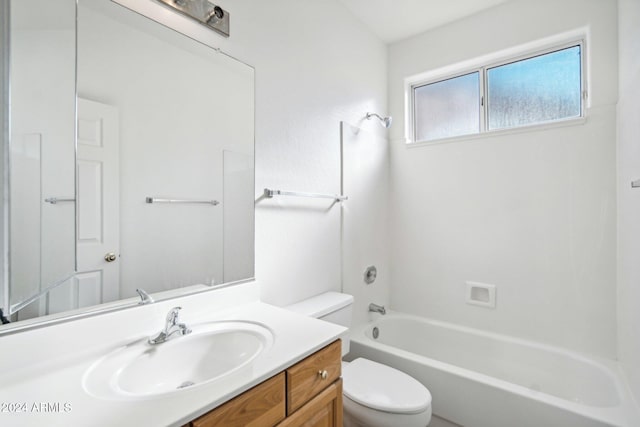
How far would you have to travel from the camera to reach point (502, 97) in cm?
229

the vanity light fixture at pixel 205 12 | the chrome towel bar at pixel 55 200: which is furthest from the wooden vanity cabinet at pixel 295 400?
the vanity light fixture at pixel 205 12

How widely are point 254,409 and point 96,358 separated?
1.64 ft

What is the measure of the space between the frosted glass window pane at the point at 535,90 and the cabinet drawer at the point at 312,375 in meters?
2.08

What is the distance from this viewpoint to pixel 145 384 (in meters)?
0.91

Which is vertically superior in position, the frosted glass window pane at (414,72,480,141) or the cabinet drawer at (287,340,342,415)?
the frosted glass window pane at (414,72,480,141)

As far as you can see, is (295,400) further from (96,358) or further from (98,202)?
(98,202)

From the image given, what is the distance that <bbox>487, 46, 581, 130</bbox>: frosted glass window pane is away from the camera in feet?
6.67

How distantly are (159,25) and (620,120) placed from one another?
2.36 metres

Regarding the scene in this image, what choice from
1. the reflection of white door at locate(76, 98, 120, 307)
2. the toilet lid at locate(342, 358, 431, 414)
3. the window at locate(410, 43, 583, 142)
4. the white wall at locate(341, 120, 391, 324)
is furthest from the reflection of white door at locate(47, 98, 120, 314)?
the window at locate(410, 43, 583, 142)

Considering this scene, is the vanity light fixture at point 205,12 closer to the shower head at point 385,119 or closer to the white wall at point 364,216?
the white wall at point 364,216

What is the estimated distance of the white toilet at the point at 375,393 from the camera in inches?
52.6

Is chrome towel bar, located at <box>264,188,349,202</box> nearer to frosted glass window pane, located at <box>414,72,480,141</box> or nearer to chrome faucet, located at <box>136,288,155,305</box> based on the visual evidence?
chrome faucet, located at <box>136,288,155,305</box>

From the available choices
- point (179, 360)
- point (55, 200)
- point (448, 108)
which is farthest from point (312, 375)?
point (448, 108)

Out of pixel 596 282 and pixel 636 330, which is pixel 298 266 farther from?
pixel 596 282
